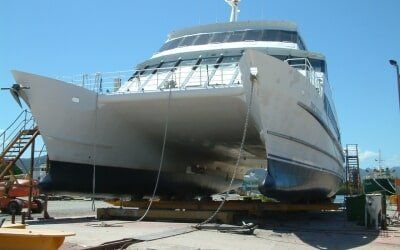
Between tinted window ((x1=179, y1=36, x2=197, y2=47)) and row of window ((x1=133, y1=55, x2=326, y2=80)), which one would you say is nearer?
row of window ((x1=133, y1=55, x2=326, y2=80))

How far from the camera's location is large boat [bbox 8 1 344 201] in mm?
9711

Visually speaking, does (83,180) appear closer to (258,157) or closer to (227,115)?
(227,115)

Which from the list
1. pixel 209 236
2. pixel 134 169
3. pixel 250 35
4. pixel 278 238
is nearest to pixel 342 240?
pixel 278 238

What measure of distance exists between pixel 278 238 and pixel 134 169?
19.9 ft

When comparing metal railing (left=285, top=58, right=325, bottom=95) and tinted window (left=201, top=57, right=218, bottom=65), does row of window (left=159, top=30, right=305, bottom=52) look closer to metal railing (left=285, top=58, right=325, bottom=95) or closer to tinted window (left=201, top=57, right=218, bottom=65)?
tinted window (left=201, top=57, right=218, bottom=65)

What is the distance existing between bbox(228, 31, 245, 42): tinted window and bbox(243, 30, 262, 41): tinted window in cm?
14

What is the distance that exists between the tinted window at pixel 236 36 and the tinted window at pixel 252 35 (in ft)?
0.46

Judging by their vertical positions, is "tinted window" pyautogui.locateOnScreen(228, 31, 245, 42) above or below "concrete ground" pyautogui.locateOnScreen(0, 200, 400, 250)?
above

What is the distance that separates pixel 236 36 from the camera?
14.1 m

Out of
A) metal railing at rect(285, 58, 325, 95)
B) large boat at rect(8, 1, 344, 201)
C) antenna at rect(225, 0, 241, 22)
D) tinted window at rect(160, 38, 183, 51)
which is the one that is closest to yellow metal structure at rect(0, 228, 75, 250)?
large boat at rect(8, 1, 344, 201)

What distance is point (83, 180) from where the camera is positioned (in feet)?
38.6

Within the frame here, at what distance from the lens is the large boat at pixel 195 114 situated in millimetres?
9711

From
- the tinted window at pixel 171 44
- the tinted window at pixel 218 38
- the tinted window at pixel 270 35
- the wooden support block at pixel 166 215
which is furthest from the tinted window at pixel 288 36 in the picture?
the wooden support block at pixel 166 215

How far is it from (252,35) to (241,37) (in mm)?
366
